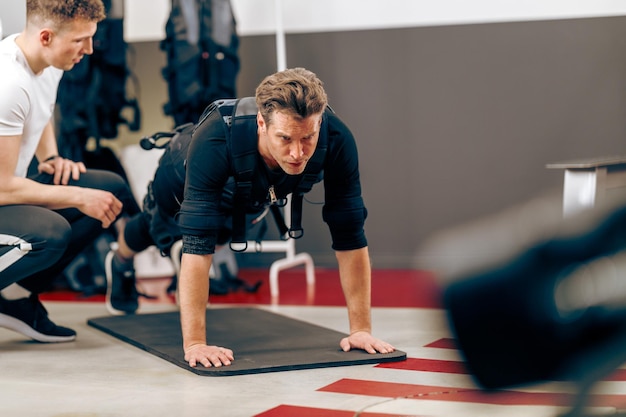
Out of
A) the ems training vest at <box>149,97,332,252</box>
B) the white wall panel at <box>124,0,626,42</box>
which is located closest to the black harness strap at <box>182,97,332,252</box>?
the ems training vest at <box>149,97,332,252</box>

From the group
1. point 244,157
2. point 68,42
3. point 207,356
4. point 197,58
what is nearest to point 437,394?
point 207,356

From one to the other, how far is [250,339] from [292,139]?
2.80 feet

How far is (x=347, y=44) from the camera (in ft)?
15.5

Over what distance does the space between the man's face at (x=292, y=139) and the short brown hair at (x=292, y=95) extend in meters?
0.02

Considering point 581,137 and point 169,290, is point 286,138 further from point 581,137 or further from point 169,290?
point 581,137

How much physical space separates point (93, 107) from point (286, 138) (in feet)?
7.62

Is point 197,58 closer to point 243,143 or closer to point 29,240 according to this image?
point 29,240

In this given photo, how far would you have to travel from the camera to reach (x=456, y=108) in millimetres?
4582

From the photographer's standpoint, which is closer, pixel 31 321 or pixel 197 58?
pixel 31 321

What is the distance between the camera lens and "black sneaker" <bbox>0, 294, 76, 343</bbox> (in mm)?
2863

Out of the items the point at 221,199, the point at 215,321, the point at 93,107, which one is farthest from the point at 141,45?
the point at 221,199

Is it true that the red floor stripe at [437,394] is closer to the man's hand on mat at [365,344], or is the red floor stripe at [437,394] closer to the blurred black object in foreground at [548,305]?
the man's hand on mat at [365,344]

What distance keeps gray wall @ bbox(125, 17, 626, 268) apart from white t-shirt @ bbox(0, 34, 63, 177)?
6.82 feet

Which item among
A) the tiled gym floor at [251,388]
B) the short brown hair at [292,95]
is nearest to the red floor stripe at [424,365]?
the tiled gym floor at [251,388]
